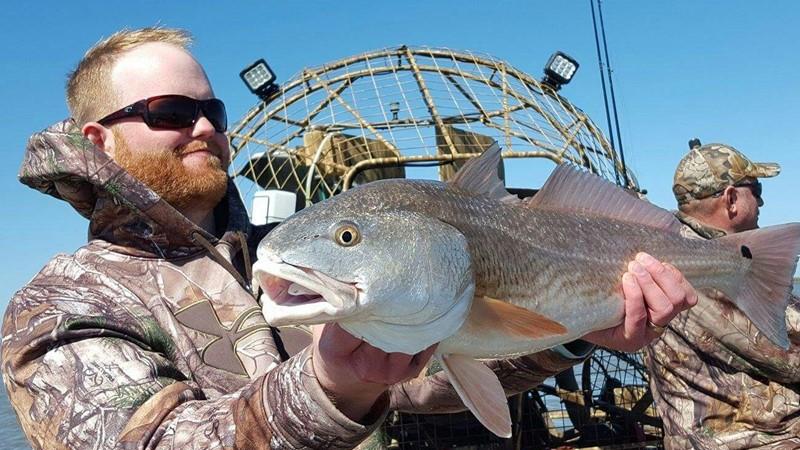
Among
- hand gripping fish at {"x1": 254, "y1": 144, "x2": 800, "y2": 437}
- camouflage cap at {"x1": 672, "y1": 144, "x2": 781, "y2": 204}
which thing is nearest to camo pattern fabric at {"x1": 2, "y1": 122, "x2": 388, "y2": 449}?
hand gripping fish at {"x1": 254, "y1": 144, "x2": 800, "y2": 437}

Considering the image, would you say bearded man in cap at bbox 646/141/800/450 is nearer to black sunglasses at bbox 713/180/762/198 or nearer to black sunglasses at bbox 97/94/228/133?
black sunglasses at bbox 713/180/762/198

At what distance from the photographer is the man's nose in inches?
111

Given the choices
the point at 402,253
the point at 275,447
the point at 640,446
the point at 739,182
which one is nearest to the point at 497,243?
the point at 402,253

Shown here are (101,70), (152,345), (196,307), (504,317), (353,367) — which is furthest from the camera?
(101,70)

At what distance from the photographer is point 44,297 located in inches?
A: 95.1

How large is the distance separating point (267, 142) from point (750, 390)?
459 centimetres

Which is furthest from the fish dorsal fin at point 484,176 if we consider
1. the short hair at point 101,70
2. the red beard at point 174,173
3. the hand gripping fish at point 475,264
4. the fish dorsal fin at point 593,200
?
the short hair at point 101,70

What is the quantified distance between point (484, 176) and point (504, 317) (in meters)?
0.50

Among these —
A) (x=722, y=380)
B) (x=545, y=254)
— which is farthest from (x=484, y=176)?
(x=722, y=380)

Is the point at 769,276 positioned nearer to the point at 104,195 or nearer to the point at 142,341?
the point at 142,341

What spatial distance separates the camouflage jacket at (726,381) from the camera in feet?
14.6

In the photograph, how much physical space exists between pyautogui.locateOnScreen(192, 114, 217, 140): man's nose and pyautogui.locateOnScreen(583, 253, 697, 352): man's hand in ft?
5.23

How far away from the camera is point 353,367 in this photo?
1791mm

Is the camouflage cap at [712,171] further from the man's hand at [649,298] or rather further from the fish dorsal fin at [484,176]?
the fish dorsal fin at [484,176]
